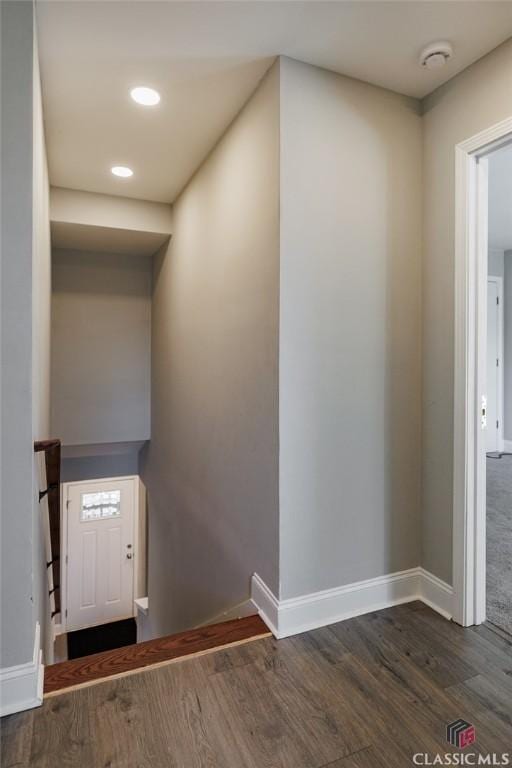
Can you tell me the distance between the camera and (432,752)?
1376 millimetres

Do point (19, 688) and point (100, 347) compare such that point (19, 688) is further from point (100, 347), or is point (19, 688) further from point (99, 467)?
point (99, 467)

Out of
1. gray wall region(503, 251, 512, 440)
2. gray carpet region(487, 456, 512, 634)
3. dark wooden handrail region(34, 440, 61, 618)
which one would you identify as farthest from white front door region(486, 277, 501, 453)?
dark wooden handrail region(34, 440, 61, 618)

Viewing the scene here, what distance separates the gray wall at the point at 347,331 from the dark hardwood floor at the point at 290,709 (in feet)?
1.16

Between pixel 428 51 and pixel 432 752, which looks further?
pixel 428 51

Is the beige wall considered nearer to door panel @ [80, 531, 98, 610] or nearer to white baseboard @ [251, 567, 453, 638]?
white baseboard @ [251, 567, 453, 638]

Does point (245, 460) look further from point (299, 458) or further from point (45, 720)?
point (45, 720)

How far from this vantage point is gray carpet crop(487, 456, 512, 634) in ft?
7.04

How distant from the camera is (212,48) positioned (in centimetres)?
194

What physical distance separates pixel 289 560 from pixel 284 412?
2.21 feet

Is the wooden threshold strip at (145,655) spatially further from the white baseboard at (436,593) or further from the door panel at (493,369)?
the door panel at (493,369)

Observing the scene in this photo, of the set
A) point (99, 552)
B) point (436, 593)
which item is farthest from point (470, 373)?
point (99, 552)

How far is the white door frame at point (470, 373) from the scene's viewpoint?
6.63ft

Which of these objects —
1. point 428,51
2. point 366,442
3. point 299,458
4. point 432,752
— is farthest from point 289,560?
point 428,51

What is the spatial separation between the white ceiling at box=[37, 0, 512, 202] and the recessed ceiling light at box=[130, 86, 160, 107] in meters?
0.04
